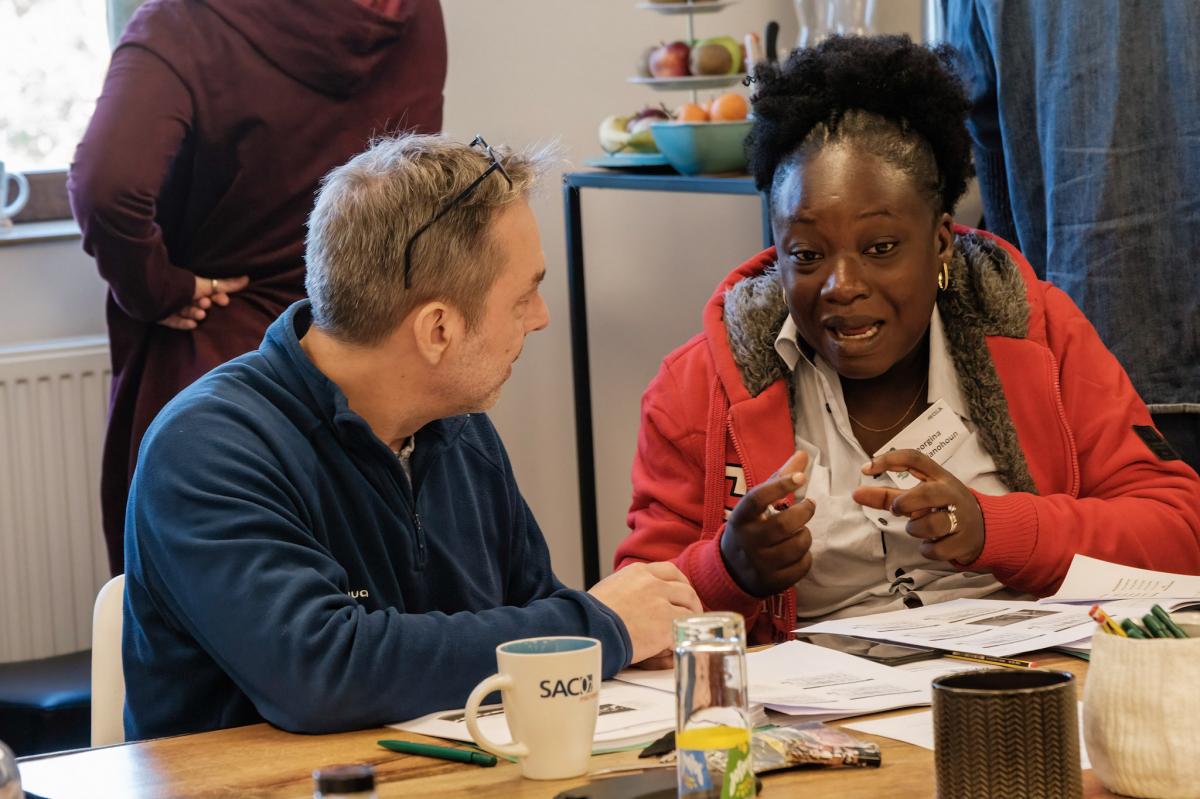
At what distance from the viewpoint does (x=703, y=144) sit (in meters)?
2.96

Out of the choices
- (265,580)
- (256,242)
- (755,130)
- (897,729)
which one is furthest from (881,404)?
(256,242)

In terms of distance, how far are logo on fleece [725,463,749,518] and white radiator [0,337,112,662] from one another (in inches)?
78.7

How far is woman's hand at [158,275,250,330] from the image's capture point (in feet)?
10.2

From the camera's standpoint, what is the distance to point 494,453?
1.82 m

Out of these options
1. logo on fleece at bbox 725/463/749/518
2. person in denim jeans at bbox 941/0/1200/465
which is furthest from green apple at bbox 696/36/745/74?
logo on fleece at bbox 725/463/749/518

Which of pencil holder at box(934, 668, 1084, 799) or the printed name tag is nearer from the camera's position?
pencil holder at box(934, 668, 1084, 799)

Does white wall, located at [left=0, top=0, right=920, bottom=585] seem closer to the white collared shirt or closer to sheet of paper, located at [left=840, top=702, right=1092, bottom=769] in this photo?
the white collared shirt

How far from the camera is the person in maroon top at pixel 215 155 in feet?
9.59

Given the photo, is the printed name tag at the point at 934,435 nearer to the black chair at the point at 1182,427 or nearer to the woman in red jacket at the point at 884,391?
the woman in red jacket at the point at 884,391

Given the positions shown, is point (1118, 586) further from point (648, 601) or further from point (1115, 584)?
point (648, 601)

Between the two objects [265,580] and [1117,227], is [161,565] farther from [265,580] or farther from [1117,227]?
[1117,227]

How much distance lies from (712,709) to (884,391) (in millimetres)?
1060

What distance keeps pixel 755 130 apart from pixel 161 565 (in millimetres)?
1012

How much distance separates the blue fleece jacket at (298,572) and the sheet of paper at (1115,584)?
0.54 meters
